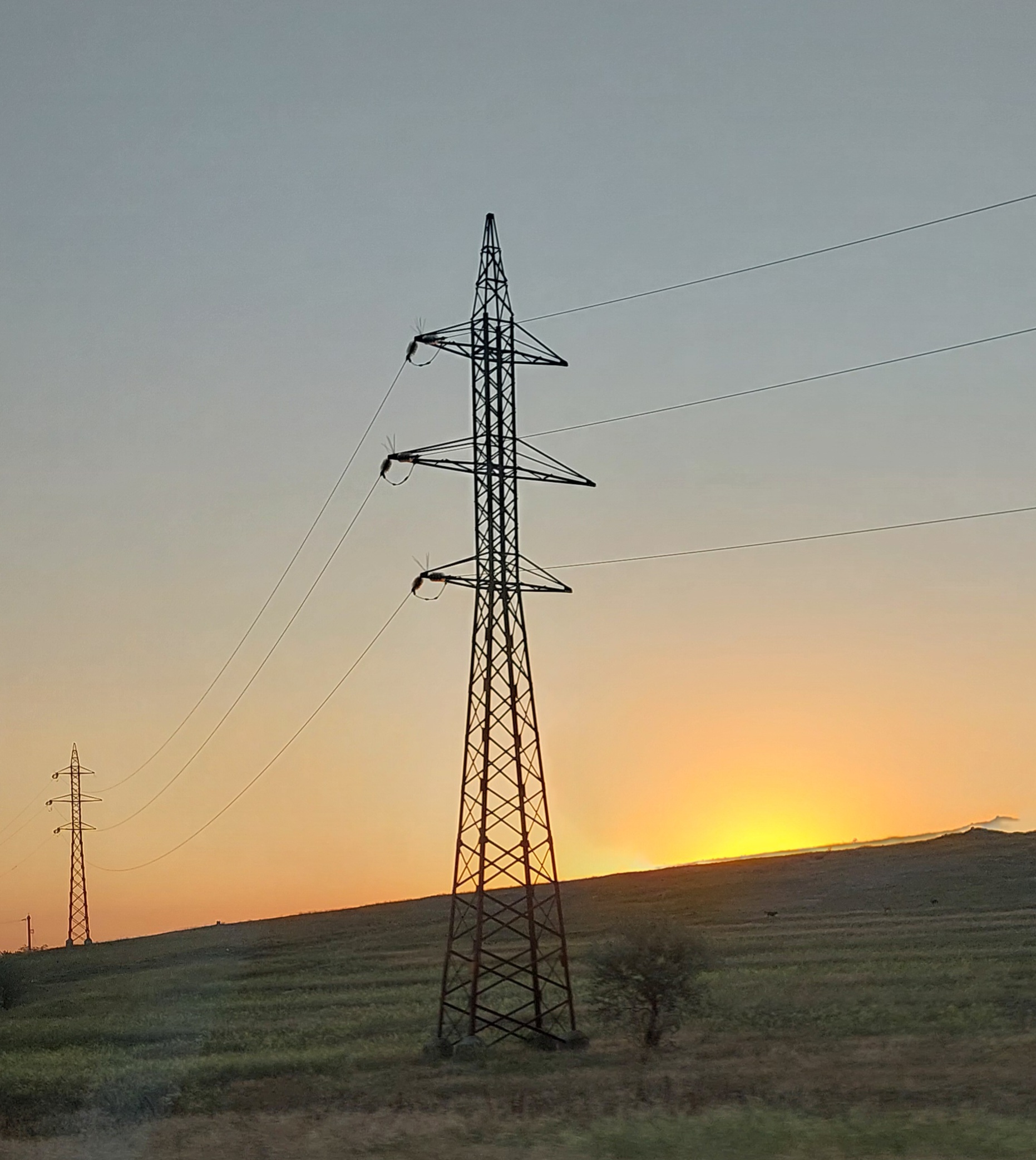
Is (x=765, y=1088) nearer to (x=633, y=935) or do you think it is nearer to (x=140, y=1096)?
(x=633, y=935)

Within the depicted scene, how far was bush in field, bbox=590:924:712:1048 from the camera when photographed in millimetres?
50750

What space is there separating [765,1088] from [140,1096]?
62.7 ft

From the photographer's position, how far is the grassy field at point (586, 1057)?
107 ft

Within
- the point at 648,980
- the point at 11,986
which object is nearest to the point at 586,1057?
the point at 648,980

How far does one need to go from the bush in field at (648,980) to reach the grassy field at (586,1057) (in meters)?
1.20

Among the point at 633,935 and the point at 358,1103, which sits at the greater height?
the point at 633,935

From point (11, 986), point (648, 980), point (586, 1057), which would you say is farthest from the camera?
point (11, 986)

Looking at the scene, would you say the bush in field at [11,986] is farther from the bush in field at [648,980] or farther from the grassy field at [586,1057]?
the bush in field at [648,980]

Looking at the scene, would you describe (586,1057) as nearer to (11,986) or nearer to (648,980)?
(648,980)

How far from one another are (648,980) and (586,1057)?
16.4ft

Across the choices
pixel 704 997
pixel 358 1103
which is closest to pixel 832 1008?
pixel 704 997

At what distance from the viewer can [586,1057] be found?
46500 mm

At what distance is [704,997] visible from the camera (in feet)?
198

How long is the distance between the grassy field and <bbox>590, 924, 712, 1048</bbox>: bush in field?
1.20m
